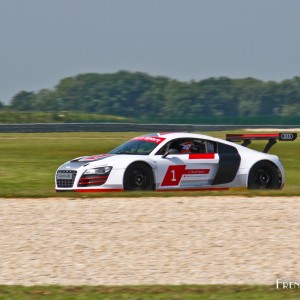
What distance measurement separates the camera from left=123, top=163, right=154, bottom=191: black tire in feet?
49.5

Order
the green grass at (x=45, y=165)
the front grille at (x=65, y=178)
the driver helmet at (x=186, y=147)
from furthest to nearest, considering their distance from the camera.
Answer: the driver helmet at (x=186, y=147) → the front grille at (x=65, y=178) → the green grass at (x=45, y=165)

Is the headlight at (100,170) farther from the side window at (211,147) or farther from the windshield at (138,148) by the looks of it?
the side window at (211,147)

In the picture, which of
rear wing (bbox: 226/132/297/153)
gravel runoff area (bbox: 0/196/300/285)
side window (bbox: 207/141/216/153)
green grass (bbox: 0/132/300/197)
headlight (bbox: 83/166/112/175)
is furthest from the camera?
rear wing (bbox: 226/132/297/153)

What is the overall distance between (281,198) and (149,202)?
217cm

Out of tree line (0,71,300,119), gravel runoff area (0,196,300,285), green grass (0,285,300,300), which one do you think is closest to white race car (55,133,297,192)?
gravel runoff area (0,196,300,285)

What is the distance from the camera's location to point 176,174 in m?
15.5

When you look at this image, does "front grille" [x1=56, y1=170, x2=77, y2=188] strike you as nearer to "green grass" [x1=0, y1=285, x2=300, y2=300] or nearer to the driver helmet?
the driver helmet

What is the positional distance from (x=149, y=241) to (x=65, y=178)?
5440mm

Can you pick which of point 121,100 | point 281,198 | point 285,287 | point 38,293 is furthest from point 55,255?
point 121,100

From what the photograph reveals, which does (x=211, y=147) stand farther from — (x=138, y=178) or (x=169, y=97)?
(x=169, y=97)

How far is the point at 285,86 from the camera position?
12875 centimetres

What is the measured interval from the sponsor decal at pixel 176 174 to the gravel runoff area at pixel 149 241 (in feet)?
6.91

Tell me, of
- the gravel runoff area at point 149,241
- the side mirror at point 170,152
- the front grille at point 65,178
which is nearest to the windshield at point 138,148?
the side mirror at point 170,152

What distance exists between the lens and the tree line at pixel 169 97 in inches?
4651
